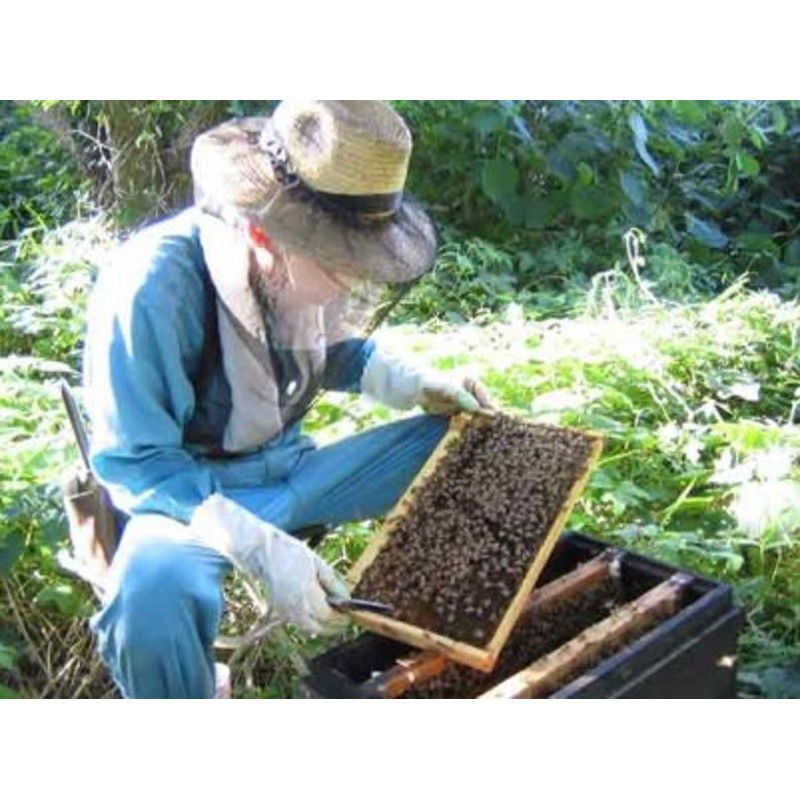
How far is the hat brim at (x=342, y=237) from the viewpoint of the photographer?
1524mm

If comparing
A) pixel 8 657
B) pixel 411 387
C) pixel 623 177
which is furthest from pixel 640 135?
pixel 8 657

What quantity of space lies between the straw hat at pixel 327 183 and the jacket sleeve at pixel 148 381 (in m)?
0.15

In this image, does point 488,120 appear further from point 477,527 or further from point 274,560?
point 274,560

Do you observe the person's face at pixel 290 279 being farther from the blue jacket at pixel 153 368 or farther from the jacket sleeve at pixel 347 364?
the jacket sleeve at pixel 347 364

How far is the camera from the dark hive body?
1.62m

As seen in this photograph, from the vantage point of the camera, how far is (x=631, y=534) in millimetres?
2203

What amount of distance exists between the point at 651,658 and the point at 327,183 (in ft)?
2.69

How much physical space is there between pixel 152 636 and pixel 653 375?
63.7 inches

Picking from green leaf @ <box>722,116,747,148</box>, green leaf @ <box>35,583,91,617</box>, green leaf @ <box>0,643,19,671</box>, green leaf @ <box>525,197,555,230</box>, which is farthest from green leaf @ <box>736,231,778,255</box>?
green leaf @ <box>0,643,19,671</box>

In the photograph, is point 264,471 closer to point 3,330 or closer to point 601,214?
point 3,330

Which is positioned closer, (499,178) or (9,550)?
(9,550)

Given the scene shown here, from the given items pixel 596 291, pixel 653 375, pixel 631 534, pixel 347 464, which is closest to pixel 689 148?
pixel 596 291

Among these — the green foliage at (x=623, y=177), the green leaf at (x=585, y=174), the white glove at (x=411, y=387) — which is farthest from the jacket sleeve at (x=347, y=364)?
the green leaf at (x=585, y=174)

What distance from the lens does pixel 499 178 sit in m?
3.24
